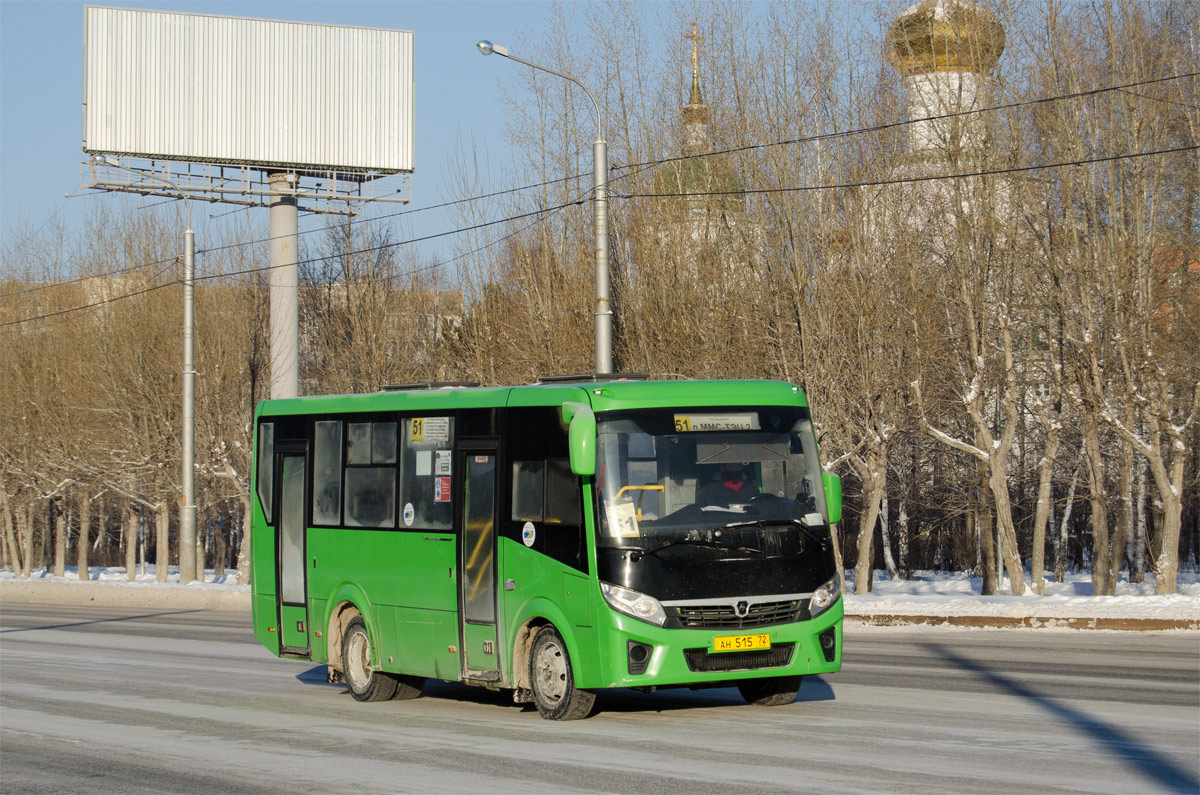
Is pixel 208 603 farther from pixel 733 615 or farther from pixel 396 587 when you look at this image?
pixel 733 615

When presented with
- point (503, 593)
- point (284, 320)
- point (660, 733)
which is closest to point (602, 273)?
point (503, 593)

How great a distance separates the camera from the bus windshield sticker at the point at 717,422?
1141 cm

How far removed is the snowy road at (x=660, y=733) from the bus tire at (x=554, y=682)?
0.15 meters

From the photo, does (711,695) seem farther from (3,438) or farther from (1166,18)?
(3,438)

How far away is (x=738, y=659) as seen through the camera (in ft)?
36.0

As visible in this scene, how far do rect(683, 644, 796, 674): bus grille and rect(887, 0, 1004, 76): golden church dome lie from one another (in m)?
18.9

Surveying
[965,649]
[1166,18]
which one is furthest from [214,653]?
[1166,18]

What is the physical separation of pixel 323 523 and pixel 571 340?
1968cm

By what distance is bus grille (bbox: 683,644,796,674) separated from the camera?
10853 millimetres

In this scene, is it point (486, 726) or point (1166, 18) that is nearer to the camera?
point (486, 726)

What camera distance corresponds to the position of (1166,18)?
2642 cm

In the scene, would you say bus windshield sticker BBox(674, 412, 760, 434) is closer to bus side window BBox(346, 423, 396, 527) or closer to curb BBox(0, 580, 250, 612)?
bus side window BBox(346, 423, 396, 527)

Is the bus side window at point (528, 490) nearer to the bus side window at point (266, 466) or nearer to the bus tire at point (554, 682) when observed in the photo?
the bus tire at point (554, 682)

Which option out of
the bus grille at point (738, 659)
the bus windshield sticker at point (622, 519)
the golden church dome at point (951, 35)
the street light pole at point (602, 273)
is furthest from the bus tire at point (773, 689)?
the golden church dome at point (951, 35)
